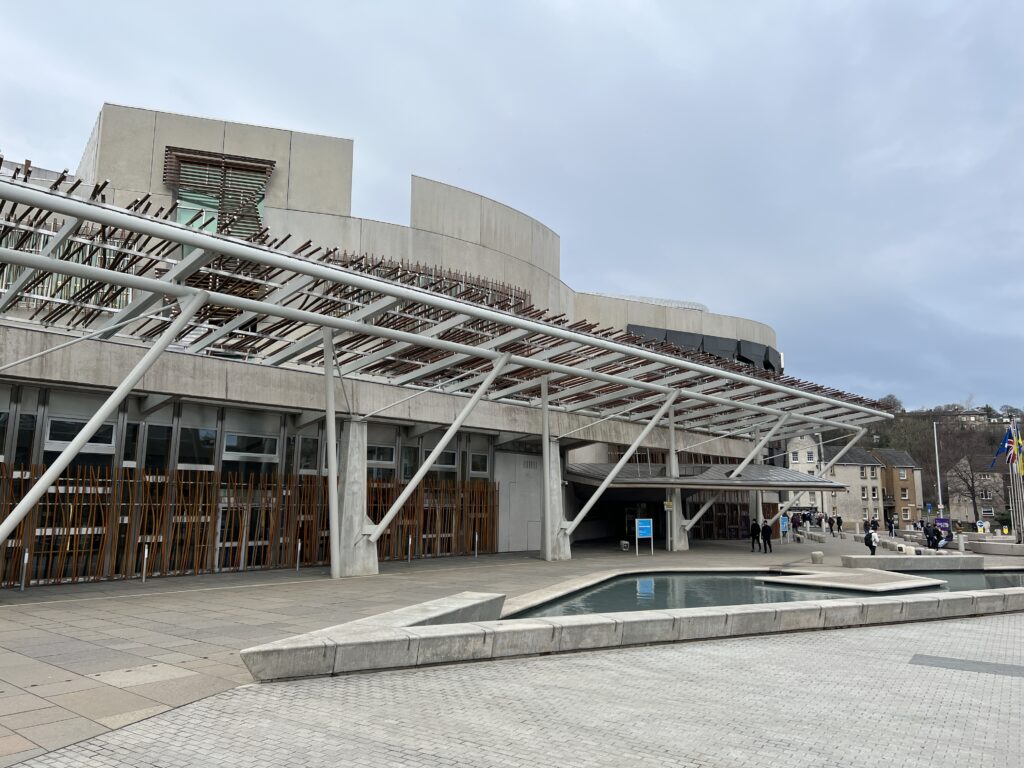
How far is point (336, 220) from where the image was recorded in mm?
26078

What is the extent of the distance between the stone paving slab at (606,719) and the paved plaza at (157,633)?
0.32m

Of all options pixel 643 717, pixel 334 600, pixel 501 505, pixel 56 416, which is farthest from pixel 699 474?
pixel 643 717

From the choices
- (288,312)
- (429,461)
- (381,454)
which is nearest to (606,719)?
(288,312)

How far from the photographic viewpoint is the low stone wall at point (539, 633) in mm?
7512

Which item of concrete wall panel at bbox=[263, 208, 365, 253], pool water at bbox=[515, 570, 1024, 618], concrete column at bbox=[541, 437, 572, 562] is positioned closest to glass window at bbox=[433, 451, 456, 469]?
concrete column at bbox=[541, 437, 572, 562]

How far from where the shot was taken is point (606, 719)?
6438 millimetres

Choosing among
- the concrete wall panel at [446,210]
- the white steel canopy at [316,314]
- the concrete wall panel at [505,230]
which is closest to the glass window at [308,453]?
the white steel canopy at [316,314]

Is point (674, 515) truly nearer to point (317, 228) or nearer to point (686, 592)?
point (686, 592)

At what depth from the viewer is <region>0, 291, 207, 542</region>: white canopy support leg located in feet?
40.7

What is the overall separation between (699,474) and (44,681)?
94.2ft

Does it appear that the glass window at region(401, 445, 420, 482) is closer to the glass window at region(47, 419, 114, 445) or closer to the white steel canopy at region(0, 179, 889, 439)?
the white steel canopy at region(0, 179, 889, 439)

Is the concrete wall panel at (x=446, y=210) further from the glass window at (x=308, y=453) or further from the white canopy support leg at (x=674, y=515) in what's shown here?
the white canopy support leg at (x=674, y=515)

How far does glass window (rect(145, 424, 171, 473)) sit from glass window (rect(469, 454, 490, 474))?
11.7 m

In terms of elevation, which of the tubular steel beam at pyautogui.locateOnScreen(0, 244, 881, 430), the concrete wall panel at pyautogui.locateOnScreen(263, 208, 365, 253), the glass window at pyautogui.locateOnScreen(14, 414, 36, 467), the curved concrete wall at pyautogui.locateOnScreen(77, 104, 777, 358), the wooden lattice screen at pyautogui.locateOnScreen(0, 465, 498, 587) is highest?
the curved concrete wall at pyautogui.locateOnScreen(77, 104, 777, 358)
